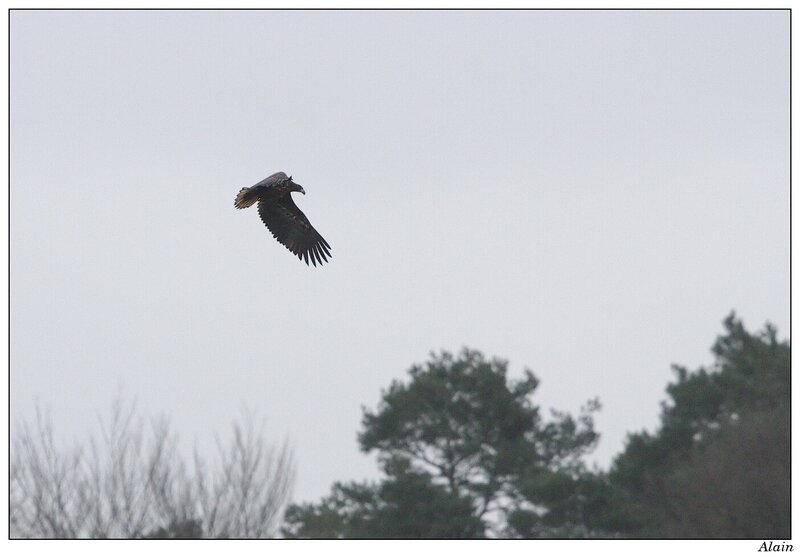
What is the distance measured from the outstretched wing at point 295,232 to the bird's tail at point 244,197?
110 centimetres

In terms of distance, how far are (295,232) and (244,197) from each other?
159 cm

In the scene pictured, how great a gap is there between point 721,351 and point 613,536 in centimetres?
721

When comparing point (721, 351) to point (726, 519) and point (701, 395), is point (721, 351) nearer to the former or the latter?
point (701, 395)

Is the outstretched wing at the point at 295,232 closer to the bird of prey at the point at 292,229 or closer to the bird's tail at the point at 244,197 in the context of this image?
the bird of prey at the point at 292,229

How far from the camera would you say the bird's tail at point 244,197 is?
897 inches

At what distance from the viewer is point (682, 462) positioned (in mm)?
39969

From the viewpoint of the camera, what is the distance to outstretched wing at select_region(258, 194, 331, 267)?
24125 mm

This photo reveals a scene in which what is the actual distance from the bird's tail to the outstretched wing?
1096mm

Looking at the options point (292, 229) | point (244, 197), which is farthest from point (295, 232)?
point (244, 197)

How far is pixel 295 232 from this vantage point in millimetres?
24266

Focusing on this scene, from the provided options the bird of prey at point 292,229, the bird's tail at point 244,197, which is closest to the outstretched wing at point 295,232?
the bird of prey at point 292,229

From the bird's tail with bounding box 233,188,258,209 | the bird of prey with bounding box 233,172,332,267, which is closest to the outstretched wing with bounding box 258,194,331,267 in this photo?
the bird of prey with bounding box 233,172,332,267

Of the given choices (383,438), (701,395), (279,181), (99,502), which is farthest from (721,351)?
(279,181)

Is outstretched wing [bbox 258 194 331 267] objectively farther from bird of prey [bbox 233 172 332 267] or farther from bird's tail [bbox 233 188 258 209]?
bird's tail [bbox 233 188 258 209]
